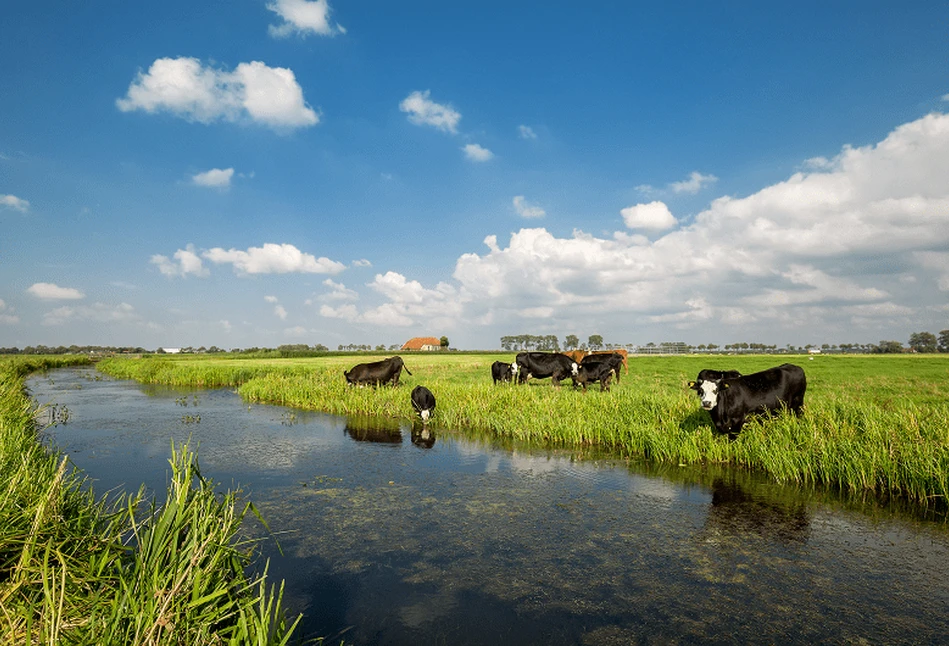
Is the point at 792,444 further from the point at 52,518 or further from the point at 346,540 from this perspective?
the point at 52,518

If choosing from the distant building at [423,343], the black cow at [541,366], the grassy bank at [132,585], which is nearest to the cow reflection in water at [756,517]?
the grassy bank at [132,585]

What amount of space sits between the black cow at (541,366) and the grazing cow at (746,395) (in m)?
11.1

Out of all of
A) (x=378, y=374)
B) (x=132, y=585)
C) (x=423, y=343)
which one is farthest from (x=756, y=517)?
(x=423, y=343)

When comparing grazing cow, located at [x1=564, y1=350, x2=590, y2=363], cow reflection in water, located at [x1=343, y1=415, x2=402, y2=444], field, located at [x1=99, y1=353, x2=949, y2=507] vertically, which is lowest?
cow reflection in water, located at [x1=343, y1=415, x2=402, y2=444]

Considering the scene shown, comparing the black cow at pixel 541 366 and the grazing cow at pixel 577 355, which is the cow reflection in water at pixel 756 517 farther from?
the grazing cow at pixel 577 355

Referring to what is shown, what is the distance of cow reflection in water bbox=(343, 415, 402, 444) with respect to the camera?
13.0 meters

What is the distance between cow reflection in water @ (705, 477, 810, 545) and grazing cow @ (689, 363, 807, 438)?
6.83 ft

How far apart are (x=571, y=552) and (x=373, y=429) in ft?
31.5

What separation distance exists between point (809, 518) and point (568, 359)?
1474 cm

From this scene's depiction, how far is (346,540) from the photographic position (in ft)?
20.7

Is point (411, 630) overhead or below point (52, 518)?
below

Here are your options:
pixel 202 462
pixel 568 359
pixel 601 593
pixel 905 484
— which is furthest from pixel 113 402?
pixel 905 484

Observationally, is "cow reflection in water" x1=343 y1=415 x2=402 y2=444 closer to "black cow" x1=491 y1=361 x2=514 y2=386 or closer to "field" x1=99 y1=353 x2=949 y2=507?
"field" x1=99 y1=353 x2=949 y2=507

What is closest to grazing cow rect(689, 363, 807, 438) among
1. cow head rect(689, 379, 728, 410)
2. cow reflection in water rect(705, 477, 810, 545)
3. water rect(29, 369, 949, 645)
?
cow head rect(689, 379, 728, 410)
